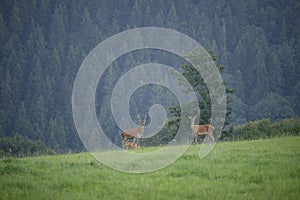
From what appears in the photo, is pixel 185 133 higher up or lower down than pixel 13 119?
higher up

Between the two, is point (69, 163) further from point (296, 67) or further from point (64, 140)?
point (296, 67)

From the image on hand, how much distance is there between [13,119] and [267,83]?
330 ft

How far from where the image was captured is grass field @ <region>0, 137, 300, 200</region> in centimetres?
1162

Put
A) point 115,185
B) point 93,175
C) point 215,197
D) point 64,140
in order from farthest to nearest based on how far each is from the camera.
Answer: point 64,140, point 93,175, point 115,185, point 215,197

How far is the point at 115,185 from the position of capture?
12.7 metres

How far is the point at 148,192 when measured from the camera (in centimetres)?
1183

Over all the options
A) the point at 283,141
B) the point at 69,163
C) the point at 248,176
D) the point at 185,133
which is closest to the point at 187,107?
the point at 185,133

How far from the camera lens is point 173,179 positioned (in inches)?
516

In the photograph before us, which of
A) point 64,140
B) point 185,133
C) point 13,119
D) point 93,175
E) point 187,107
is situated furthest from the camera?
point 13,119

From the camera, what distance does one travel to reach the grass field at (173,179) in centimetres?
1162

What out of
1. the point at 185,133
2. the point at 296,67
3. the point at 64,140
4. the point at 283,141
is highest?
the point at 283,141

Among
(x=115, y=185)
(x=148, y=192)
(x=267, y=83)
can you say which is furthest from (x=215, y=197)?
(x=267, y=83)

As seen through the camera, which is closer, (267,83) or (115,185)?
(115,185)

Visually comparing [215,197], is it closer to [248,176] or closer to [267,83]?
[248,176]
